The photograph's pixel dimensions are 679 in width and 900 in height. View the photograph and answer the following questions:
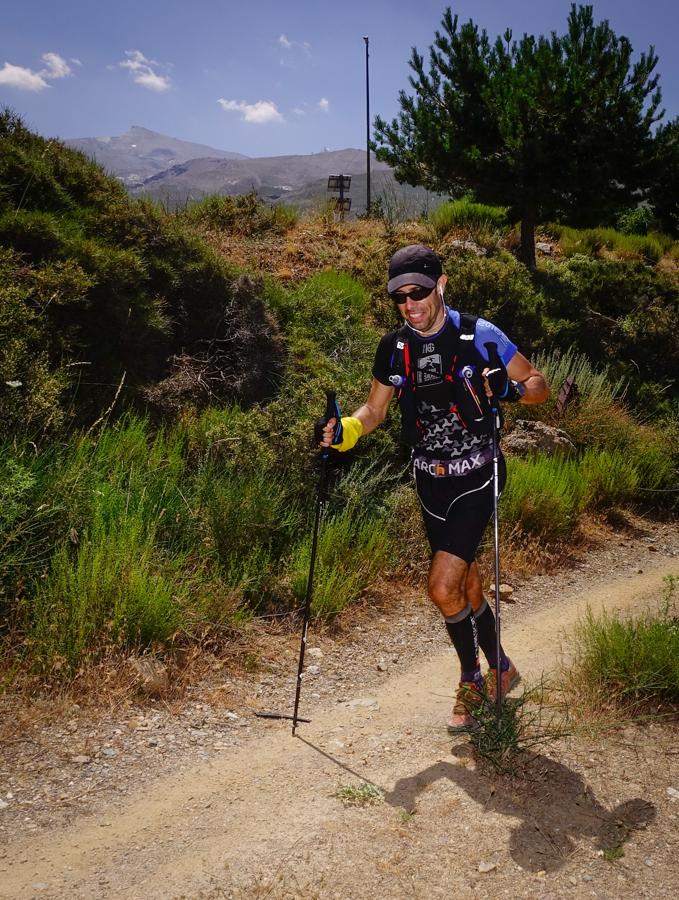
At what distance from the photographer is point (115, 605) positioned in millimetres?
4504

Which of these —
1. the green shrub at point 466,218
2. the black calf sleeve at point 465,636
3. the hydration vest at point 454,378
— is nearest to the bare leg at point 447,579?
the black calf sleeve at point 465,636

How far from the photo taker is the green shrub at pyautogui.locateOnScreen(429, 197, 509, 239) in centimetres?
1504

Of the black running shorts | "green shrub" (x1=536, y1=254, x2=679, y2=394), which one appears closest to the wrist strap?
the black running shorts

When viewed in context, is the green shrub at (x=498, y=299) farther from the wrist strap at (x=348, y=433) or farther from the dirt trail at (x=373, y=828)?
the dirt trail at (x=373, y=828)

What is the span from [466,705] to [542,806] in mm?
717

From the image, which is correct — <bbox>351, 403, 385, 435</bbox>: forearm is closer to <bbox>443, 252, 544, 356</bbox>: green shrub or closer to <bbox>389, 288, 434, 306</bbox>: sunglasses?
<bbox>389, 288, 434, 306</bbox>: sunglasses

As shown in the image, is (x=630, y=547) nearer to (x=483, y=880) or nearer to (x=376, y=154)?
(x=483, y=880)

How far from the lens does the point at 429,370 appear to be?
13.0 feet

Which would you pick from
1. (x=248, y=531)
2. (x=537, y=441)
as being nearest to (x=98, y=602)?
(x=248, y=531)

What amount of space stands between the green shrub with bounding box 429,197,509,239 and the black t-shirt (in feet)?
36.9

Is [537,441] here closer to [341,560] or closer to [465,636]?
[341,560]

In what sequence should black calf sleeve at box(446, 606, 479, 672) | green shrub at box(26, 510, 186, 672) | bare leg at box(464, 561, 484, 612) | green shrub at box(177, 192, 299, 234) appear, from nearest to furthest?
black calf sleeve at box(446, 606, 479, 672)
bare leg at box(464, 561, 484, 612)
green shrub at box(26, 510, 186, 672)
green shrub at box(177, 192, 299, 234)

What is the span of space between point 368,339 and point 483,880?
283 inches

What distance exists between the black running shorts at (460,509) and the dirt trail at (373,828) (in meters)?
1.15
